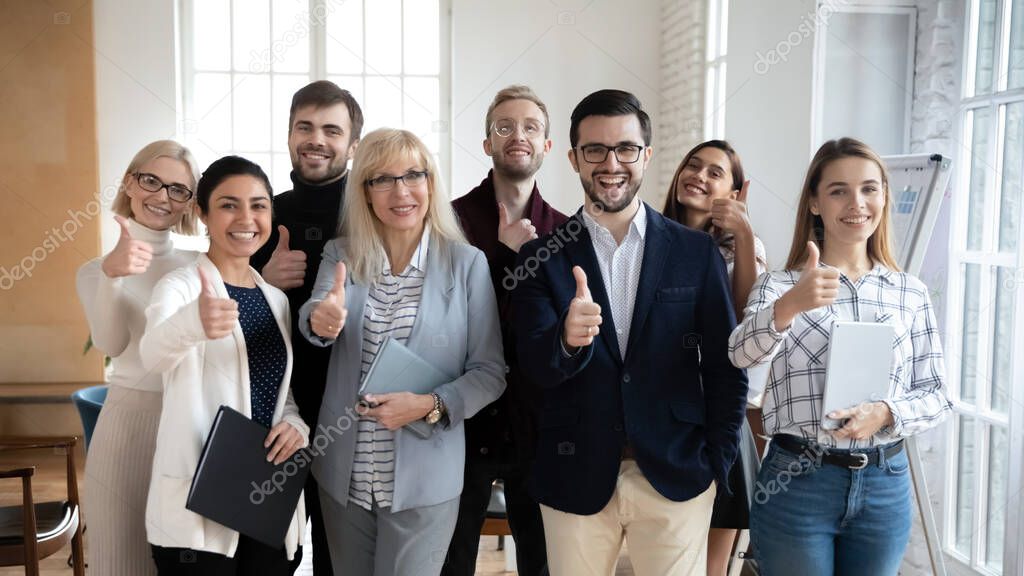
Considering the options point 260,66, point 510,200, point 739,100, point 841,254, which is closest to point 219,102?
point 260,66

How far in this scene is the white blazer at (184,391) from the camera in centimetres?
192

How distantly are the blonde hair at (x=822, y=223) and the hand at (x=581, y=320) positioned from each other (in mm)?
602

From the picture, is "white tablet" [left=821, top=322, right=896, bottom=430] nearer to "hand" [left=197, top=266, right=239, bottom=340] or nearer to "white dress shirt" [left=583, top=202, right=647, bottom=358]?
"white dress shirt" [left=583, top=202, right=647, bottom=358]

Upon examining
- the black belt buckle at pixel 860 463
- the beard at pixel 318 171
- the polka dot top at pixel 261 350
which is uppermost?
the beard at pixel 318 171

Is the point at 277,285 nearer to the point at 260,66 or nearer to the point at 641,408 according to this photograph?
the point at 641,408

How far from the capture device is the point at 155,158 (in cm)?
233

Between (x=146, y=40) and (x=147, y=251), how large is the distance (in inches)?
178

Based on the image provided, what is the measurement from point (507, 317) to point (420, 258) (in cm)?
36

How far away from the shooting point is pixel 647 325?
6.59 feet

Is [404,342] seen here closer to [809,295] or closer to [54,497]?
[809,295]

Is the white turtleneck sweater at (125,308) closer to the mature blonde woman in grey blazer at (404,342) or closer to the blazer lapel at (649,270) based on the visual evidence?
the mature blonde woman in grey blazer at (404,342)

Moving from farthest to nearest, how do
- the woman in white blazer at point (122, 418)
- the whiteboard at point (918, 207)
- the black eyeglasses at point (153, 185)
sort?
1. the whiteboard at point (918, 207)
2. the black eyeglasses at point (153, 185)
3. the woman in white blazer at point (122, 418)

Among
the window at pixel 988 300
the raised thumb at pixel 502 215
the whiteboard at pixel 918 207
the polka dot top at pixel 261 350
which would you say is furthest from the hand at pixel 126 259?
the window at pixel 988 300

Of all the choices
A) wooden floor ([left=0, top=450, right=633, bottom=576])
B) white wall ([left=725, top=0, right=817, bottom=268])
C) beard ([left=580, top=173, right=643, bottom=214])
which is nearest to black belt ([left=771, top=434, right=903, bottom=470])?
beard ([left=580, top=173, right=643, bottom=214])
